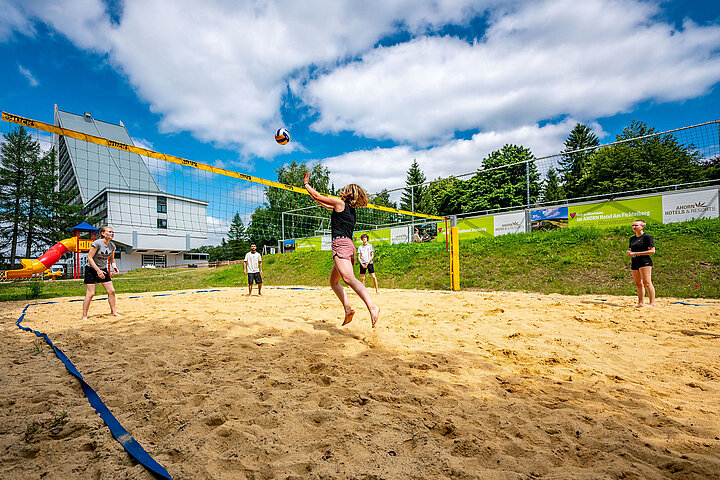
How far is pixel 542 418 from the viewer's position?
1.82 metres

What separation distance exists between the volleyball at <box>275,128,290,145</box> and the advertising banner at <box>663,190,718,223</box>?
37.4ft

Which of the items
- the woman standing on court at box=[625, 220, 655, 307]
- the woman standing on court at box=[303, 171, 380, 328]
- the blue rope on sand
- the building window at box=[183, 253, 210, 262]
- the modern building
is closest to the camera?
the blue rope on sand

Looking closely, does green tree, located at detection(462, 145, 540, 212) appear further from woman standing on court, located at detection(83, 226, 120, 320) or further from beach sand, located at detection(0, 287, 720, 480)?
woman standing on court, located at detection(83, 226, 120, 320)

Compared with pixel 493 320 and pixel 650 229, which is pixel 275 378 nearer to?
pixel 493 320

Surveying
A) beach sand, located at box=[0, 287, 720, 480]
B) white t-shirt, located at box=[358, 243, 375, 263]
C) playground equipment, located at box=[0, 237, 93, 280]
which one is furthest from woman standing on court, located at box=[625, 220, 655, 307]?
playground equipment, located at box=[0, 237, 93, 280]

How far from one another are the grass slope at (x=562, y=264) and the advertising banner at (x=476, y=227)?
898 mm

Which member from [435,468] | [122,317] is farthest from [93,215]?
[435,468]

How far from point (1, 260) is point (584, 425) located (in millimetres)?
32010

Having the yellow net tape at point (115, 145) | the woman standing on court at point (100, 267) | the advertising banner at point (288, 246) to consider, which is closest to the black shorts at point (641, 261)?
the yellow net tape at point (115, 145)

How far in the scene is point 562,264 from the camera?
9766 millimetres

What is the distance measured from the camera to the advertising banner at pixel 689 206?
31.7 feet

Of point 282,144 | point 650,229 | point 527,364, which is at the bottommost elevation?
point 527,364

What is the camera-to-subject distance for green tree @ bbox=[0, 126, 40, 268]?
2178 cm

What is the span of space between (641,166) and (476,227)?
9.85 m
